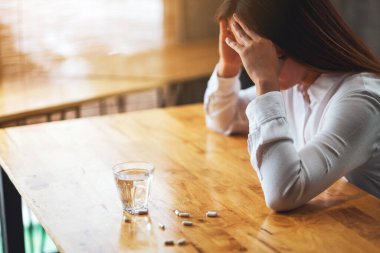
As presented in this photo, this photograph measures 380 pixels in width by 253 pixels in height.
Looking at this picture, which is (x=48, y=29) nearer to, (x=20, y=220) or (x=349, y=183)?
(x=20, y=220)

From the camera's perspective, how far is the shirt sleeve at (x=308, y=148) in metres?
1.49

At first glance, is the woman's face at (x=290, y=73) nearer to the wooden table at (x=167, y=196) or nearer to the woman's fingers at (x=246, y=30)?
the woman's fingers at (x=246, y=30)

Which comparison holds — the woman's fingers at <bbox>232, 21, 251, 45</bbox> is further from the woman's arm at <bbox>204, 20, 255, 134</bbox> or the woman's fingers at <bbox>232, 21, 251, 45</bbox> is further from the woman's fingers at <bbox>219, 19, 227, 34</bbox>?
the woman's arm at <bbox>204, 20, 255, 134</bbox>

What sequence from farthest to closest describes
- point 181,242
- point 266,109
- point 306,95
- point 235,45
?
point 306,95 → point 235,45 → point 266,109 → point 181,242

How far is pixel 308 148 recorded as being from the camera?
1550 mm

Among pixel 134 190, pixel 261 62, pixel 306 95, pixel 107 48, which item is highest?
pixel 261 62

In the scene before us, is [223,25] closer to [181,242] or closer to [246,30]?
[246,30]

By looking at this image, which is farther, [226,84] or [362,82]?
[226,84]

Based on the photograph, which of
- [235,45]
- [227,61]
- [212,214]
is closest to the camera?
[212,214]

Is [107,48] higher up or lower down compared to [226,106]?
lower down

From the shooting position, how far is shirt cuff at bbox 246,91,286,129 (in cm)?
155

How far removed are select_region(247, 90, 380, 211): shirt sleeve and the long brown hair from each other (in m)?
0.11

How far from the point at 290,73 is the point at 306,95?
12 centimetres

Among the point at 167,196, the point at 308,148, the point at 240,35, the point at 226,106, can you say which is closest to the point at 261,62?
the point at 240,35
